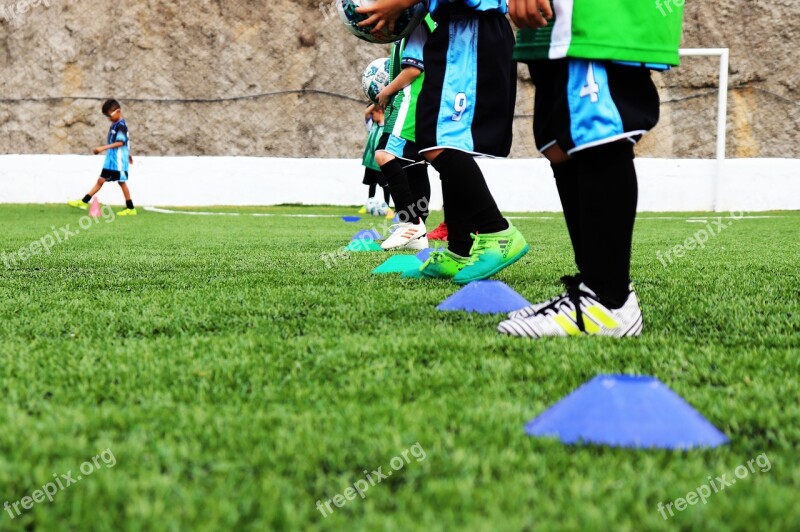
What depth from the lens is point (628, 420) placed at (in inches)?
42.5

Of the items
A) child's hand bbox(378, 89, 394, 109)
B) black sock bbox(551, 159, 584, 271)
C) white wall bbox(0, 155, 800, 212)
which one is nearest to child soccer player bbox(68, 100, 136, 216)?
white wall bbox(0, 155, 800, 212)

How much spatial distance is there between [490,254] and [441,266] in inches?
13.9

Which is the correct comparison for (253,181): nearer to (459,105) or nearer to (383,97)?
(383,97)

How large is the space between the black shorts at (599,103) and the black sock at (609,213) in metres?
0.06

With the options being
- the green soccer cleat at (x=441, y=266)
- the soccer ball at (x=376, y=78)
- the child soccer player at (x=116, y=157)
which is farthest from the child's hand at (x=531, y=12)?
the child soccer player at (x=116, y=157)

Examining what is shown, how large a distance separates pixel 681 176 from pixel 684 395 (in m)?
12.4

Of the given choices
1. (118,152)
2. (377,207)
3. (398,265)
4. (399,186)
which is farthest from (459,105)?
(118,152)

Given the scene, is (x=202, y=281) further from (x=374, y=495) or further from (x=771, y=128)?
(x=771, y=128)

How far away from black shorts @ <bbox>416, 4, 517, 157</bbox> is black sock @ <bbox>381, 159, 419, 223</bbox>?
5.78 feet

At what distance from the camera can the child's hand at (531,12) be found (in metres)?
1.83

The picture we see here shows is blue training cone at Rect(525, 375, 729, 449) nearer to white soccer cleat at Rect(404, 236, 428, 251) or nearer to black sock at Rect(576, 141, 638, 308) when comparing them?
black sock at Rect(576, 141, 638, 308)

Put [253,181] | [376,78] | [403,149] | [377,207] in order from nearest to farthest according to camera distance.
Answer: [403,149], [376,78], [377,207], [253,181]

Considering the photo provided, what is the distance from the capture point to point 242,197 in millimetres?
14000

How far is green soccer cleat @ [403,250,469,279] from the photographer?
3.12 metres
